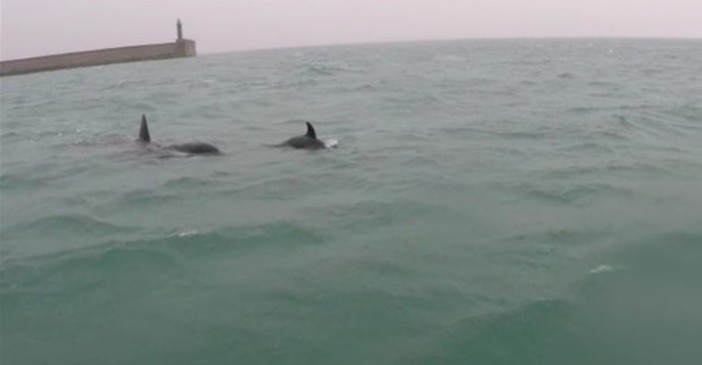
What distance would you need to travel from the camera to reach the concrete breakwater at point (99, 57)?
61062 mm

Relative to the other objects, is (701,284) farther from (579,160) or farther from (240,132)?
(240,132)

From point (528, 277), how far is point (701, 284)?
223 cm

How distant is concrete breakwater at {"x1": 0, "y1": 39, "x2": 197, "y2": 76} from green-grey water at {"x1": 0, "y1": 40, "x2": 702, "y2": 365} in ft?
139

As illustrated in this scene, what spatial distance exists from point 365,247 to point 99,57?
57.5m

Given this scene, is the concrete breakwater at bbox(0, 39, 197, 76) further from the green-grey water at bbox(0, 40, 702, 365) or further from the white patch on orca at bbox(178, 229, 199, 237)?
the white patch on orca at bbox(178, 229, 199, 237)

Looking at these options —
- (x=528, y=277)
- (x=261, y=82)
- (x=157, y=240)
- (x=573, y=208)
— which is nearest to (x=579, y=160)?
(x=573, y=208)

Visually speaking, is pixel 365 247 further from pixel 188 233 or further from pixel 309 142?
pixel 309 142

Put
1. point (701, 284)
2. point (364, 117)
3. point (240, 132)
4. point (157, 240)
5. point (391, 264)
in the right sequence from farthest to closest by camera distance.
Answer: point (364, 117), point (240, 132), point (157, 240), point (391, 264), point (701, 284)

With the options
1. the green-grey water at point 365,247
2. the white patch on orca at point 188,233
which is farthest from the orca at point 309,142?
the white patch on orca at point 188,233

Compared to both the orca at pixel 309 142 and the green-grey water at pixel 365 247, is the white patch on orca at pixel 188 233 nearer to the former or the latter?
the green-grey water at pixel 365 247

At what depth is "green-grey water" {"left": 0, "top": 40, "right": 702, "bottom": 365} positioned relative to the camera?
7660 millimetres

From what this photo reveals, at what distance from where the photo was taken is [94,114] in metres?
29.8

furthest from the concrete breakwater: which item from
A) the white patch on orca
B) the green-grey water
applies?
the white patch on orca

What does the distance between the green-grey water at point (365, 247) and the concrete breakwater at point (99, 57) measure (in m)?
42.4
